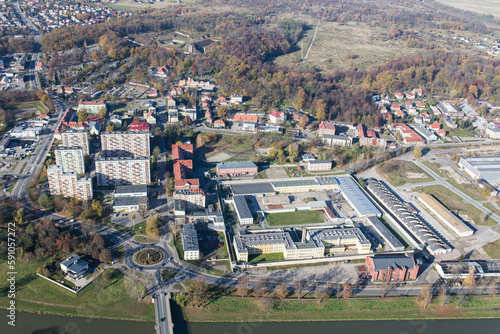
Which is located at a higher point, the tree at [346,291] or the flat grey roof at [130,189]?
the flat grey roof at [130,189]

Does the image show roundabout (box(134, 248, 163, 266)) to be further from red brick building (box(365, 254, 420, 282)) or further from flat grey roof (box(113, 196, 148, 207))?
red brick building (box(365, 254, 420, 282))

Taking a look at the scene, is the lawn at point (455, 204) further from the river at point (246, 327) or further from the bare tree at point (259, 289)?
the bare tree at point (259, 289)

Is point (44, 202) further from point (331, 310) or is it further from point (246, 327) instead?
point (331, 310)

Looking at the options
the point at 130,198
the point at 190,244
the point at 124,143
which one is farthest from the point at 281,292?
the point at 124,143

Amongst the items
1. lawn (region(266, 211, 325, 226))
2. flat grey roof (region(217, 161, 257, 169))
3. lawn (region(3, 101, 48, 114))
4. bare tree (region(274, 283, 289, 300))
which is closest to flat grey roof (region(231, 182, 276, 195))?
flat grey roof (region(217, 161, 257, 169))

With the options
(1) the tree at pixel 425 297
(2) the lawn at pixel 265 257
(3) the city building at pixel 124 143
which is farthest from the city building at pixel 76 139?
(1) the tree at pixel 425 297

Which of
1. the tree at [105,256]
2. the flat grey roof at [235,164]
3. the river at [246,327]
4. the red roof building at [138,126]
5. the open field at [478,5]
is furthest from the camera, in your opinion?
the open field at [478,5]

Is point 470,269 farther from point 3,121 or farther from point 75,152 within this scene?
point 3,121
